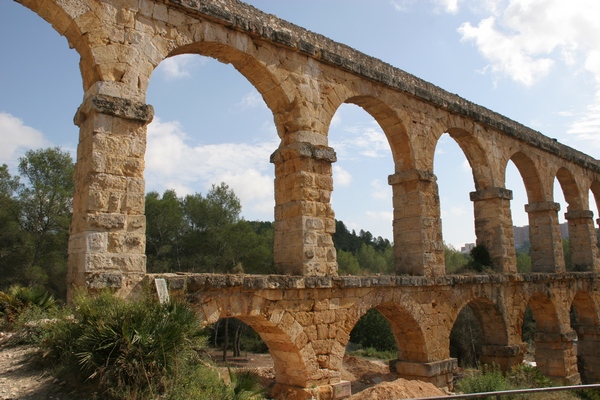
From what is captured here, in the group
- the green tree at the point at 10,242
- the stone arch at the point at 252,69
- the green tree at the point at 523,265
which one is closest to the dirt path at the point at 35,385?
the stone arch at the point at 252,69

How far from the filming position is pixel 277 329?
24.8 feet

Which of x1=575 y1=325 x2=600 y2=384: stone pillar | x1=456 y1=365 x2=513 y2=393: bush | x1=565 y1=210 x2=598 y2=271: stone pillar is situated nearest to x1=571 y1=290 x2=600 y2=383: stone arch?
x1=575 y1=325 x2=600 y2=384: stone pillar

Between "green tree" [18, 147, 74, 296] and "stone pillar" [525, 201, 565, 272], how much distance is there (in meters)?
15.6

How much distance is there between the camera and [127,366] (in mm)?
4781

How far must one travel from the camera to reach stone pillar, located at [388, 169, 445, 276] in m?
10.1

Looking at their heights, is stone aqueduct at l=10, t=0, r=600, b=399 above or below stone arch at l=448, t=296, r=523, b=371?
above

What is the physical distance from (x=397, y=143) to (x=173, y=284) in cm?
601

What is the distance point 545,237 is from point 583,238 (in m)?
2.78

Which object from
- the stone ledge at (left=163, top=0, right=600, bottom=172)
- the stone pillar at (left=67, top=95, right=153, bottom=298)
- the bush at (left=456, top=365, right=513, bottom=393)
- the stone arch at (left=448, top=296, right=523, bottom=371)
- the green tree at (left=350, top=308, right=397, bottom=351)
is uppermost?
the stone ledge at (left=163, top=0, right=600, bottom=172)

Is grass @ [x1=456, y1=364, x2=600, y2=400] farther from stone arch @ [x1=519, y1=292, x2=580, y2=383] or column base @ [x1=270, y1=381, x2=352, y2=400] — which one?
column base @ [x1=270, y1=381, x2=352, y2=400]

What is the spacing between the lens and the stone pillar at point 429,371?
31.2 feet

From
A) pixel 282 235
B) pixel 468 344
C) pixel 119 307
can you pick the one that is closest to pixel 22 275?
pixel 282 235

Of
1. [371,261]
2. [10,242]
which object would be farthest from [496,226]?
[371,261]

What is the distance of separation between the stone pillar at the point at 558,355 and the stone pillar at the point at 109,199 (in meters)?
11.6
